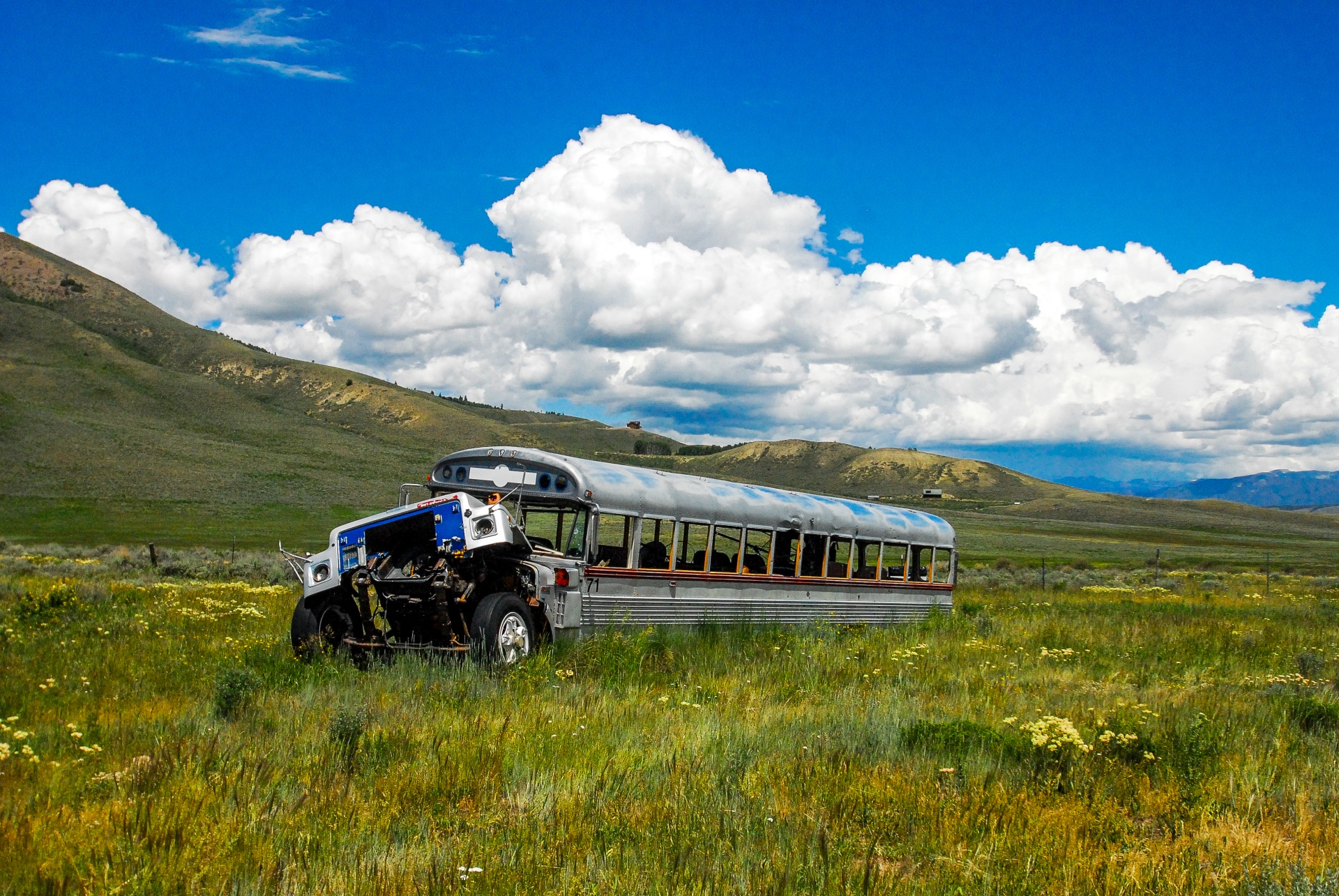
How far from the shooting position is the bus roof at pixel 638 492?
462 inches

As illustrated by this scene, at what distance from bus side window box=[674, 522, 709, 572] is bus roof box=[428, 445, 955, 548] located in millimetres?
228

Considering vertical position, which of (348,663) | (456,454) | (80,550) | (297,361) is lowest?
(80,550)

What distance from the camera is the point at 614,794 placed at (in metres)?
5.56

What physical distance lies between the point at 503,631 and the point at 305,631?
2.28 meters

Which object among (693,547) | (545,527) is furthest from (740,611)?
(545,527)

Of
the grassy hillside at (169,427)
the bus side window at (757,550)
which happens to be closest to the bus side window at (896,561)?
the bus side window at (757,550)

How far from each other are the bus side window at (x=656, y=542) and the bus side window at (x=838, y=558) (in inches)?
157

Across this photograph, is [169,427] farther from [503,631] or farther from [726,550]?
[503,631]

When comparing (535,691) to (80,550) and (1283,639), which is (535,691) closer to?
(1283,639)

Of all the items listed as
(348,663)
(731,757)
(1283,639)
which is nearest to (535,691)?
(348,663)

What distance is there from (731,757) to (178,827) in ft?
10.7

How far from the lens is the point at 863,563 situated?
56.2ft

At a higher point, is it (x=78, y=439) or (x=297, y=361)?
(x=297, y=361)

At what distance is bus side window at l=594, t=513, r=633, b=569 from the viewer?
12.3m
